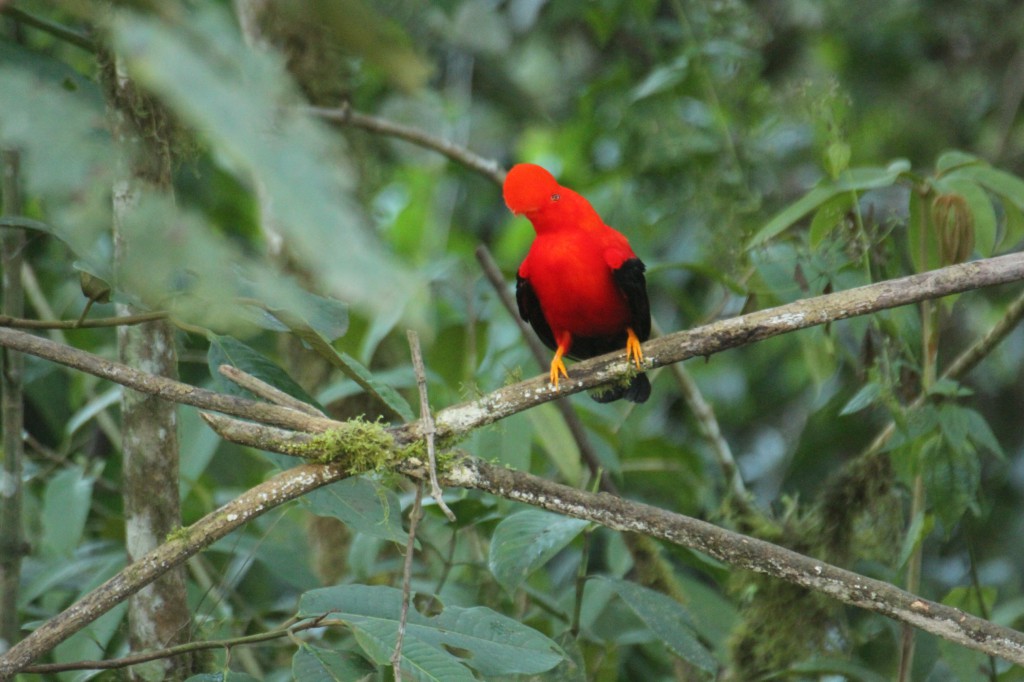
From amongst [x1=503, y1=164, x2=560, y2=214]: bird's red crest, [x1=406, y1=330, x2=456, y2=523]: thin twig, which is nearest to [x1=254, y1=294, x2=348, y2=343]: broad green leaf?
[x1=406, y1=330, x2=456, y2=523]: thin twig

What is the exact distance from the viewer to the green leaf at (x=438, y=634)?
1489mm

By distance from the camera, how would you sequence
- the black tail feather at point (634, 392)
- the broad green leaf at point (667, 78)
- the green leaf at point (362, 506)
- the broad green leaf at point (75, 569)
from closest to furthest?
the green leaf at point (362, 506) < the broad green leaf at point (75, 569) < the black tail feather at point (634, 392) < the broad green leaf at point (667, 78)

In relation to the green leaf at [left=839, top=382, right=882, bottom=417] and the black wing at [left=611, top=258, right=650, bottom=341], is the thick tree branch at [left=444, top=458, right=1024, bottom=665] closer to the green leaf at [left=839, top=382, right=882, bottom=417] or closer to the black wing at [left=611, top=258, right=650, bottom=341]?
the green leaf at [left=839, top=382, right=882, bottom=417]

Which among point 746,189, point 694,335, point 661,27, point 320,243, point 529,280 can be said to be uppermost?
point 661,27

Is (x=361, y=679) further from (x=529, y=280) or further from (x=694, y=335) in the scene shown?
(x=529, y=280)

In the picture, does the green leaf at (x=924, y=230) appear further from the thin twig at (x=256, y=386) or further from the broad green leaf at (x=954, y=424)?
the thin twig at (x=256, y=386)

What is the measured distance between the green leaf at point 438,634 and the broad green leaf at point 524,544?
0.23 meters

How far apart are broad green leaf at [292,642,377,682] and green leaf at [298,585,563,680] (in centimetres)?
6

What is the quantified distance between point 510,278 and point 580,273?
0.67 m

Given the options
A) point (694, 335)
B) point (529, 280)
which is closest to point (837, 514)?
point (529, 280)

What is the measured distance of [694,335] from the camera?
165 cm

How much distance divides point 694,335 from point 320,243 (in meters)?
1.23

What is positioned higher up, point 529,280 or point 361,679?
point 529,280

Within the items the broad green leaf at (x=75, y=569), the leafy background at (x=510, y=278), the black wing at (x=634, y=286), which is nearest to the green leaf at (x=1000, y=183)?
the leafy background at (x=510, y=278)
